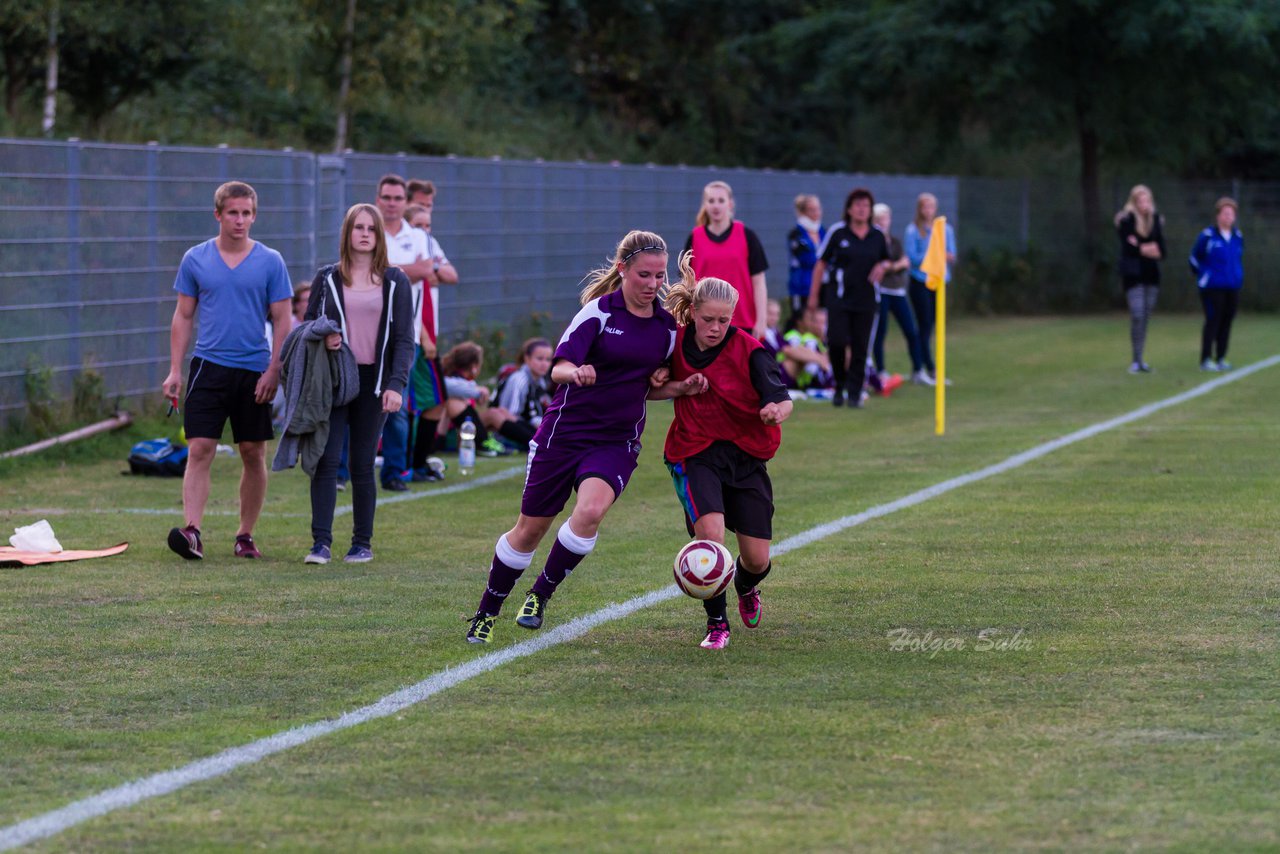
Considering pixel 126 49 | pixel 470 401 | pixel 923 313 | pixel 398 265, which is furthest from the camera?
pixel 126 49

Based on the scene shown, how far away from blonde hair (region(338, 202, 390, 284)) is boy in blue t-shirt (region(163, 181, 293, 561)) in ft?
1.20

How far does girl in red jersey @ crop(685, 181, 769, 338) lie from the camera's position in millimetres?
13070

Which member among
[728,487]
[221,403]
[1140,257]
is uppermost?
[1140,257]

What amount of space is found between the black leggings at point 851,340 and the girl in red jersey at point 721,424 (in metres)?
10.2

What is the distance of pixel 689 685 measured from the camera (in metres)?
6.55

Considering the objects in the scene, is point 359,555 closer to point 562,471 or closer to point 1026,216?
point 562,471

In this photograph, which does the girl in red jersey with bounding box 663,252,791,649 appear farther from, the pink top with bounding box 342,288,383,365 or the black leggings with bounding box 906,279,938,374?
the black leggings with bounding box 906,279,938,374

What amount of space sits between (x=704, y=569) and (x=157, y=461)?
7.04 metres

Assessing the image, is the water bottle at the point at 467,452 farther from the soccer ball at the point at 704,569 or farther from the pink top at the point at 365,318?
the soccer ball at the point at 704,569

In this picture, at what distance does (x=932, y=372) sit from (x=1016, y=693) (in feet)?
49.7

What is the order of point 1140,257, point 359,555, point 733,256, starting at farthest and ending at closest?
point 1140,257
point 733,256
point 359,555

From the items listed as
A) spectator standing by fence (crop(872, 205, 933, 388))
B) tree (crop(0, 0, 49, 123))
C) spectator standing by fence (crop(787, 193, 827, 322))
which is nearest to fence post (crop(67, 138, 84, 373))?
spectator standing by fence (crop(787, 193, 827, 322))

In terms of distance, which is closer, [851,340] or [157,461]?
[157,461]

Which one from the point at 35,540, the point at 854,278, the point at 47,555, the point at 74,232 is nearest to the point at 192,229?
the point at 74,232
